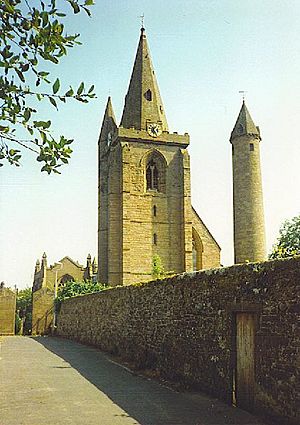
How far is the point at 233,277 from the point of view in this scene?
11.1 metres

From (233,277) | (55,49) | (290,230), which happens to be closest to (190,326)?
(233,277)

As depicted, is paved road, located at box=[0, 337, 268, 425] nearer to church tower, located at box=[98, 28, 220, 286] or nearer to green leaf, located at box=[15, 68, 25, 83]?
green leaf, located at box=[15, 68, 25, 83]

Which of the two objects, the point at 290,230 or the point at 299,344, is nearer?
the point at 299,344

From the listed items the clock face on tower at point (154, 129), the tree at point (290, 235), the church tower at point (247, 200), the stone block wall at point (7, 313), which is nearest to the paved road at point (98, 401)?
the tree at point (290, 235)

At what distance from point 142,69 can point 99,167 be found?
11.7m

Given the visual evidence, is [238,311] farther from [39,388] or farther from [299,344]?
[39,388]

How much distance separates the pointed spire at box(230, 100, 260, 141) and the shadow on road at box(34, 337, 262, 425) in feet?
111

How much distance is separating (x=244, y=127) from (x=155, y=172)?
1210 centimetres

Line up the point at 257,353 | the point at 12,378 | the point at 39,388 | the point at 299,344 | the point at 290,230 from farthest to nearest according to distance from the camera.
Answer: the point at 290,230
the point at 12,378
the point at 39,388
the point at 257,353
the point at 299,344

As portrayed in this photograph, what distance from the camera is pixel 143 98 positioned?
57.2 metres

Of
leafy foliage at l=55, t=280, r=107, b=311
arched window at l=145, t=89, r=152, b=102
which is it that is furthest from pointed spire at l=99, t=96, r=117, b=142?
leafy foliage at l=55, t=280, r=107, b=311

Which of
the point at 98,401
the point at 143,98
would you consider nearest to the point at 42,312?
the point at 143,98

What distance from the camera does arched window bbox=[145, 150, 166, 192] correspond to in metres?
55.5

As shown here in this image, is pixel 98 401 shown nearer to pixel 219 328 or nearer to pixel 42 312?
pixel 219 328
